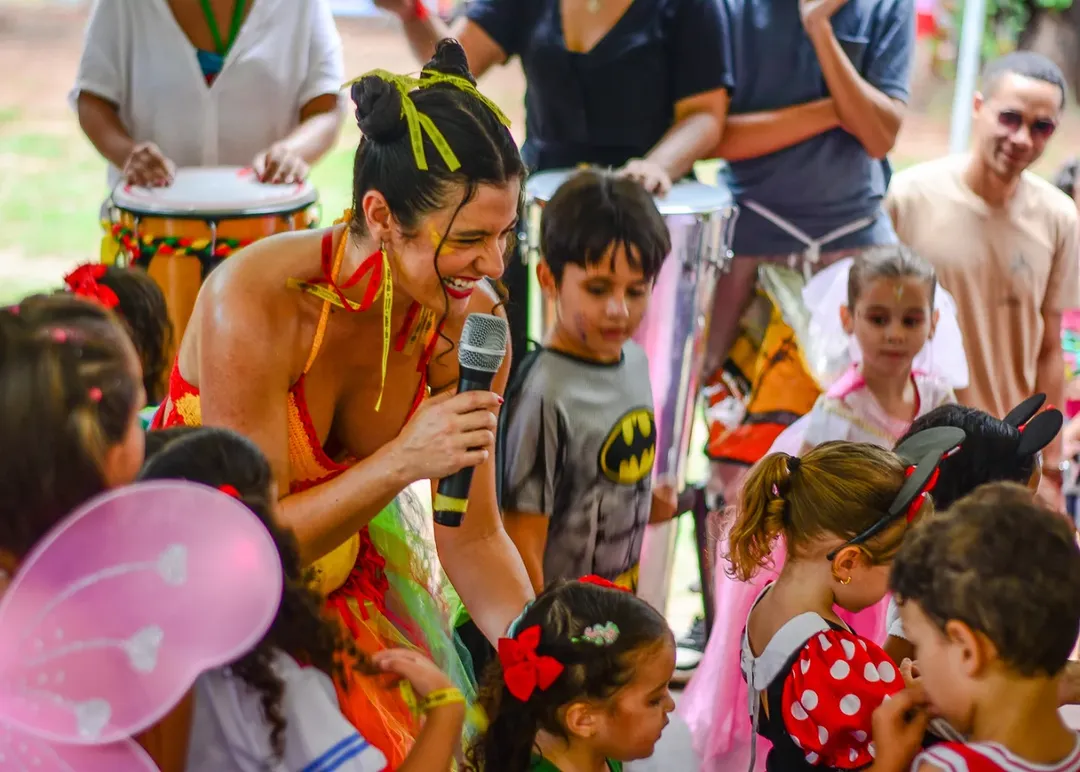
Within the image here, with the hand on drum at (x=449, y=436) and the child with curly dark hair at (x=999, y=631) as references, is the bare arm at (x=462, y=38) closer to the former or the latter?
the hand on drum at (x=449, y=436)

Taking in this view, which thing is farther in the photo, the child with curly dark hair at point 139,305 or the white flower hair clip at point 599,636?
the child with curly dark hair at point 139,305

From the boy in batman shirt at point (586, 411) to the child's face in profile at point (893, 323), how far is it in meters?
0.53

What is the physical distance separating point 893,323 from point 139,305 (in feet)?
4.81

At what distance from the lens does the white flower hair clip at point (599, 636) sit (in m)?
1.70

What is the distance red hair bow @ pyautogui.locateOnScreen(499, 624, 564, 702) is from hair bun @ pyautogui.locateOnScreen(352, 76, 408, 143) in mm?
657

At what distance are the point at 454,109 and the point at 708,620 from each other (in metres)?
1.79

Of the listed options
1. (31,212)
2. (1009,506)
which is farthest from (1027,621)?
(31,212)

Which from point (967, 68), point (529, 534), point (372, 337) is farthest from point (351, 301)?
point (967, 68)

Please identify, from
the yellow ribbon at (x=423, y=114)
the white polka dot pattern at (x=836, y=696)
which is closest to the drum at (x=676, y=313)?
the yellow ribbon at (x=423, y=114)

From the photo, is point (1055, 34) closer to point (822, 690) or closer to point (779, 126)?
point (779, 126)

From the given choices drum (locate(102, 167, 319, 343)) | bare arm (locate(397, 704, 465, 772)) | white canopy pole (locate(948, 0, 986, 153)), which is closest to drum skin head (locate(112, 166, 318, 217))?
drum (locate(102, 167, 319, 343))

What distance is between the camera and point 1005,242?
10.7 ft

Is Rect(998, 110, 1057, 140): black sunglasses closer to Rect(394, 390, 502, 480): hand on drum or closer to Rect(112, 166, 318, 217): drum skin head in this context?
Rect(112, 166, 318, 217): drum skin head

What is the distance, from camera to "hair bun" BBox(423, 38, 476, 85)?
5.85 ft
